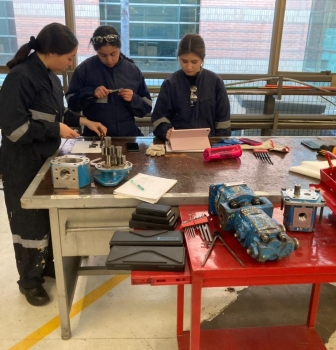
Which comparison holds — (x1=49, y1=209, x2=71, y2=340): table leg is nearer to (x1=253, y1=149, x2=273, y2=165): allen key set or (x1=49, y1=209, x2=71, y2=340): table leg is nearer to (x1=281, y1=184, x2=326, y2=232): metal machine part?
(x1=281, y1=184, x2=326, y2=232): metal machine part

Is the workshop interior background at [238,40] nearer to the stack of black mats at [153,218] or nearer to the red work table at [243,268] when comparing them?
the stack of black mats at [153,218]

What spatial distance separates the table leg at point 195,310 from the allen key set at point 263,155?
36.7 inches

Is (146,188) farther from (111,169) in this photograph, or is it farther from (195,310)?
(195,310)

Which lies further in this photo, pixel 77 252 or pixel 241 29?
pixel 241 29

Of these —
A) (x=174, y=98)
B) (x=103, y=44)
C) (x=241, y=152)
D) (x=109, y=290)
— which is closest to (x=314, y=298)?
(x=241, y=152)

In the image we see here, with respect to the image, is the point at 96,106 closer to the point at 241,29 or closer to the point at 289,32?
the point at 241,29

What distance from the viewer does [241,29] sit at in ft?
11.4

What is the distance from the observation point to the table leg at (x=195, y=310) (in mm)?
980

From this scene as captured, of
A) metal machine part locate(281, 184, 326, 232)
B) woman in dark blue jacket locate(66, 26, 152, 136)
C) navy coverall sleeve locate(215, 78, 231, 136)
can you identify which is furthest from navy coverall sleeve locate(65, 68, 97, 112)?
metal machine part locate(281, 184, 326, 232)

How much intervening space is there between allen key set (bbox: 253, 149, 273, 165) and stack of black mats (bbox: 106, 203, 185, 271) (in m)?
0.74

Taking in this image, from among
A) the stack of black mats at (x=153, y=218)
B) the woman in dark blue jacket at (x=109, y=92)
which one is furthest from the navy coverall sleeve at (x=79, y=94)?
the stack of black mats at (x=153, y=218)

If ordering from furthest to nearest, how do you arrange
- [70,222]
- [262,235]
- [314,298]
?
[314,298], [70,222], [262,235]

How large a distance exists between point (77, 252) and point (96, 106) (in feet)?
3.29

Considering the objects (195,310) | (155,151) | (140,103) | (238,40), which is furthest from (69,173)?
(238,40)
